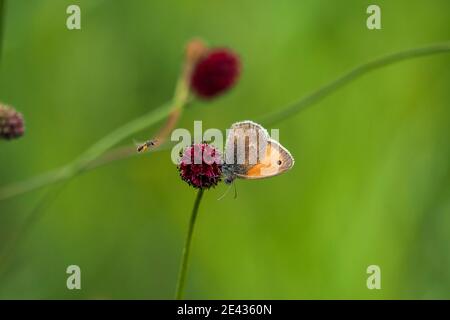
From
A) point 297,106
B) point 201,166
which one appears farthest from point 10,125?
point 297,106

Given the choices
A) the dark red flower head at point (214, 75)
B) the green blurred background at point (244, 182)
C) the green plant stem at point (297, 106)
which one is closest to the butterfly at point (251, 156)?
the green plant stem at point (297, 106)

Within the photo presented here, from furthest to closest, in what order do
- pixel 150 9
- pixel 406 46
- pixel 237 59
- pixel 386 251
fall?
pixel 150 9
pixel 406 46
pixel 386 251
pixel 237 59

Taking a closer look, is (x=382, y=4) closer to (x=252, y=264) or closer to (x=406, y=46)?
(x=406, y=46)

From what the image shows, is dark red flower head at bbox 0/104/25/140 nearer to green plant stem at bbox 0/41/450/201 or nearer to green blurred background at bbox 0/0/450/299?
green plant stem at bbox 0/41/450/201

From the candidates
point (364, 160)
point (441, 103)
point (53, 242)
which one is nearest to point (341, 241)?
point (364, 160)

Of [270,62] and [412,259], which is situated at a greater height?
[270,62]

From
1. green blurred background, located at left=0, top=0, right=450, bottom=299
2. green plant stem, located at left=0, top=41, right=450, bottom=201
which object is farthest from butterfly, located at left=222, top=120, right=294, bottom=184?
green blurred background, located at left=0, top=0, right=450, bottom=299

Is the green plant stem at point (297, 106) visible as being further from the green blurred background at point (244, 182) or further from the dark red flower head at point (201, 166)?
the green blurred background at point (244, 182)
